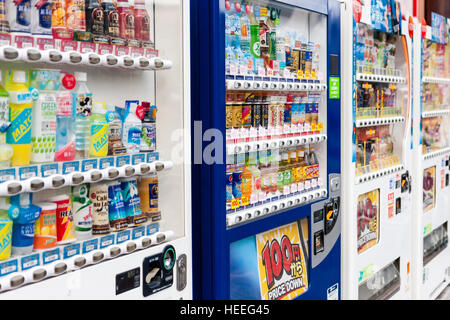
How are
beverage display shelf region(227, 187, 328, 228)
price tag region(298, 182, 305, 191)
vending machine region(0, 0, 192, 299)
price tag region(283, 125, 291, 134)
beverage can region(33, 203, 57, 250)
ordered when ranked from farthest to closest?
price tag region(298, 182, 305, 191)
price tag region(283, 125, 291, 134)
beverage display shelf region(227, 187, 328, 228)
beverage can region(33, 203, 57, 250)
vending machine region(0, 0, 192, 299)

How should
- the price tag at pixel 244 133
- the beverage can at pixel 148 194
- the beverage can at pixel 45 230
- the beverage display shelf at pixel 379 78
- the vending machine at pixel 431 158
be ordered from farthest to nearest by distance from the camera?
the vending machine at pixel 431 158
the beverage display shelf at pixel 379 78
the price tag at pixel 244 133
the beverage can at pixel 148 194
the beverage can at pixel 45 230

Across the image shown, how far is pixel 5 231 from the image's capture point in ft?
5.63

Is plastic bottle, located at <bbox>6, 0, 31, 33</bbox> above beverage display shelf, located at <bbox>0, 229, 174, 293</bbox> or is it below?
above

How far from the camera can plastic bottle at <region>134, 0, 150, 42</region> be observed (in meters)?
2.21

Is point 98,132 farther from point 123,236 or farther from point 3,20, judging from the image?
point 3,20

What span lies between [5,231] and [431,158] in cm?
417

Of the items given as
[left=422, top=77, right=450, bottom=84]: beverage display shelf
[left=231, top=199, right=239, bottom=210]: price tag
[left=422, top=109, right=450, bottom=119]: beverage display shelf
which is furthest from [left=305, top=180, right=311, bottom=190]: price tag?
[left=422, top=77, right=450, bottom=84]: beverage display shelf

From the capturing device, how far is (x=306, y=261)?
10.3 ft

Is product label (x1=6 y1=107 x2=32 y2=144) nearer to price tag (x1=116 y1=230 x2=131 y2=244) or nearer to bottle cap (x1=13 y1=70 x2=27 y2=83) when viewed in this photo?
bottle cap (x1=13 y1=70 x2=27 y2=83)

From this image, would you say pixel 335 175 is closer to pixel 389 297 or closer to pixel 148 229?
pixel 389 297

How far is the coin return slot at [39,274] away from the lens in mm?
1691

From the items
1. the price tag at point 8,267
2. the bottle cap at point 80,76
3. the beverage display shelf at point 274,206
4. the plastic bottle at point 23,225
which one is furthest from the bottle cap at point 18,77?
the beverage display shelf at point 274,206

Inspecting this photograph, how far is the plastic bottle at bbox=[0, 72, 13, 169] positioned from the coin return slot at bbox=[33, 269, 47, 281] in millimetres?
365

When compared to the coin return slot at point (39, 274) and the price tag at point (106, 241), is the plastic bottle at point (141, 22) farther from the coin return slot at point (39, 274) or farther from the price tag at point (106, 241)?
the coin return slot at point (39, 274)
